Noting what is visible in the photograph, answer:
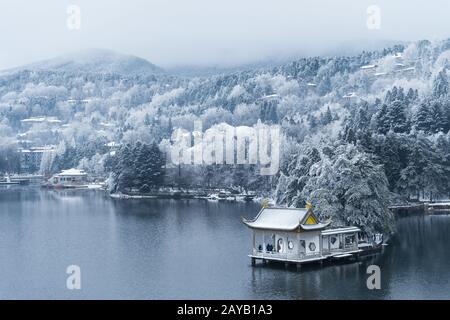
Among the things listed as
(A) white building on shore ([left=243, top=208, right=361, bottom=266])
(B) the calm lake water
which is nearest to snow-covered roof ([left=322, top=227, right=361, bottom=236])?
(A) white building on shore ([left=243, top=208, right=361, bottom=266])

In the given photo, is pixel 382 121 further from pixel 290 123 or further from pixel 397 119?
pixel 290 123

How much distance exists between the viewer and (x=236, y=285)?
21.9m

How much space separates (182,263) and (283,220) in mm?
4026

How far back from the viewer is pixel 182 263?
25.6m

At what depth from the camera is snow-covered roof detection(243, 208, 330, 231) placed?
24.2 metres

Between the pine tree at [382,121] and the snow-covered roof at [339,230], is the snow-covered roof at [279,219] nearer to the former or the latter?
the snow-covered roof at [339,230]

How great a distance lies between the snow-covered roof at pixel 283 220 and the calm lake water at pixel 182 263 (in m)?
1.40

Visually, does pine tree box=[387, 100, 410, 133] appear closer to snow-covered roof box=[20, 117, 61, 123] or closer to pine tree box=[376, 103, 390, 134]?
pine tree box=[376, 103, 390, 134]

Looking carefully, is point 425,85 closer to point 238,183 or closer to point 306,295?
point 238,183

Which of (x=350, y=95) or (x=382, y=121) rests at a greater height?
(x=350, y=95)

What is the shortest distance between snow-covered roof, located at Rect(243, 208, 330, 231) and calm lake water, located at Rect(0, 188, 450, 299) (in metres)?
1.40

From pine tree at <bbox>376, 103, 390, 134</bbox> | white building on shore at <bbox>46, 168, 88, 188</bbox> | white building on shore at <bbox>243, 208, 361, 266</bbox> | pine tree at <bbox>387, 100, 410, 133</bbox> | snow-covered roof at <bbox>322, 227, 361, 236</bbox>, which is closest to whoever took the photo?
white building on shore at <bbox>243, 208, 361, 266</bbox>

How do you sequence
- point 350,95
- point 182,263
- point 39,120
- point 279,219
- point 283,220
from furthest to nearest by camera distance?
point 39,120 → point 350,95 → point 182,263 → point 279,219 → point 283,220

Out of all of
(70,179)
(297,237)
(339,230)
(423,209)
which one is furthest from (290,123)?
(297,237)
